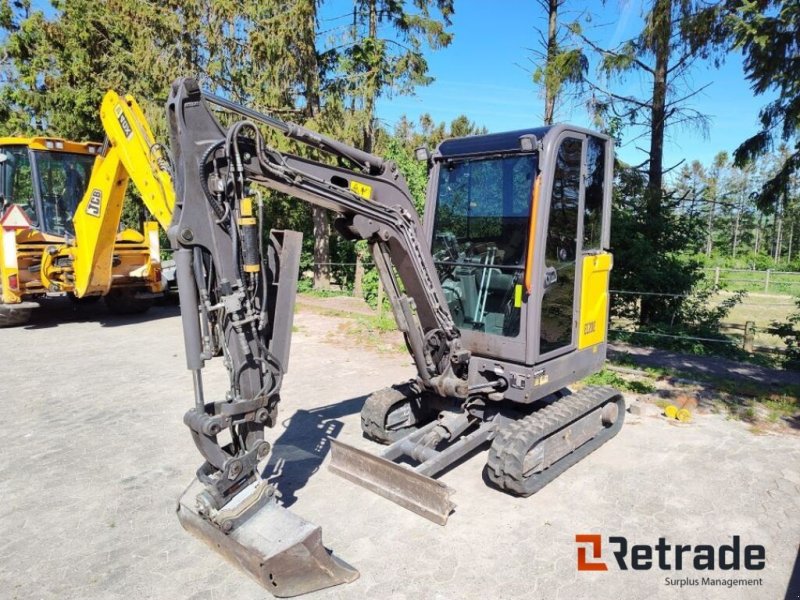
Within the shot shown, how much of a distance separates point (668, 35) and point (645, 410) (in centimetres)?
779

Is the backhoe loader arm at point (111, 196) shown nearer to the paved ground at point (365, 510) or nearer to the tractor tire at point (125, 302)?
the tractor tire at point (125, 302)

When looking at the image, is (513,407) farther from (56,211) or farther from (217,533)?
(56,211)

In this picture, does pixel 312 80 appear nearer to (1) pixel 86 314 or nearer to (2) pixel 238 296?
(1) pixel 86 314

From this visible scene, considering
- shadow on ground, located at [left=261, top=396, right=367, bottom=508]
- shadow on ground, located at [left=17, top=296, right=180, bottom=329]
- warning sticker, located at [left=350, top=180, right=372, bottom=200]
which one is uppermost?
warning sticker, located at [left=350, top=180, right=372, bottom=200]

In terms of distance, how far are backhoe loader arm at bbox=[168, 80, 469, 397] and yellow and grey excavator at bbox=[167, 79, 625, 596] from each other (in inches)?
0.5

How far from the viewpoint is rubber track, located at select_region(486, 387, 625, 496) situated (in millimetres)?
4105

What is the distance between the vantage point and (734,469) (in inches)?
186

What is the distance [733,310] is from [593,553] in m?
17.9

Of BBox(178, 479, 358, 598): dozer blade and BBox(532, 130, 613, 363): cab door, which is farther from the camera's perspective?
BBox(532, 130, 613, 363): cab door

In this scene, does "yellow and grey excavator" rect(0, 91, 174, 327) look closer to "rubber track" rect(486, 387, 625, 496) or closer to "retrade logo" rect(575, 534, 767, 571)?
"rubber track" rect(486, 387, 625, 496)

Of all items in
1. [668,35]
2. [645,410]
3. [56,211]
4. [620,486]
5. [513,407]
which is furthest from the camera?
[56,211]

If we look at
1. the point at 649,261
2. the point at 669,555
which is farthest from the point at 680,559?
the point at 649,261

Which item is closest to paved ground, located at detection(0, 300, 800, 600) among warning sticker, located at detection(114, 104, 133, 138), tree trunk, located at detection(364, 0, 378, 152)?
warning sticker, located at detection(114, 104, 133, 138)

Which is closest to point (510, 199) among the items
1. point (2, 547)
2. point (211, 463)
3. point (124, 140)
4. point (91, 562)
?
point (211, 463)
